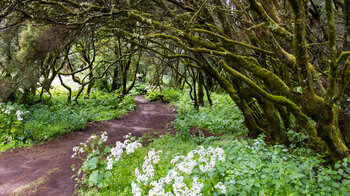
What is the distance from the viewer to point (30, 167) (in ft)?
17.1

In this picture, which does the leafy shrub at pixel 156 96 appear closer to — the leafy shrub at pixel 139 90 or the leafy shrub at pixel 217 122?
the leafy shrub at pixel 139 90

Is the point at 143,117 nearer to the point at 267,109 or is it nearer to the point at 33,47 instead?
the point at 33,47

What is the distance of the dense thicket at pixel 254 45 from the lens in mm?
2518

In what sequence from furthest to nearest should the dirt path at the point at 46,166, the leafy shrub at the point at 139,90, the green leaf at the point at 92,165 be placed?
the leafy shrub at the point at 139,90 < the dirt path at the point at 46,166 < the green leaf at the point at 92,165

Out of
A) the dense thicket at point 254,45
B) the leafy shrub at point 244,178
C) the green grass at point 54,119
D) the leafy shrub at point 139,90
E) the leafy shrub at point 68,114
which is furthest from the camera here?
the leafy shrub at point 139,90

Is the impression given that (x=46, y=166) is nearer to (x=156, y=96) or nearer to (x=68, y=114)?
(x=68, y=114)

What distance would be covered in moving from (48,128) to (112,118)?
3.28 m

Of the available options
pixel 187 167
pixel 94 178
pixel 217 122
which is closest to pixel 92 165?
pixel 94 178

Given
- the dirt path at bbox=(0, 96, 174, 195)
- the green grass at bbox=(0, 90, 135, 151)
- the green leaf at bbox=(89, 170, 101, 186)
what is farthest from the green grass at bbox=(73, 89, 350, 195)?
the green grass at bbox=(0, 90, 135, 151)

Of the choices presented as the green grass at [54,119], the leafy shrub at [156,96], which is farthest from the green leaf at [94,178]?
the leafy shrub at [156,96]

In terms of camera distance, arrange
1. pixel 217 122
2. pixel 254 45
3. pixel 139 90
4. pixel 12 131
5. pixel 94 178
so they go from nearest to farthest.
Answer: pixel 94 178 < pixel 254 45 < pixel 12 131 < pixel 217 122 < pixel 139 90

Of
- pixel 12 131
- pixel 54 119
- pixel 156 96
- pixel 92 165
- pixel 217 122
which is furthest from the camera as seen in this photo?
pixel 156 96

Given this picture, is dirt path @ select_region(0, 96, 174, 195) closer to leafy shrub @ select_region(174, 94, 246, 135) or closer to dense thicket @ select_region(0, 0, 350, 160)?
leafy shrub @ select_region(174, 94, 246, 135)

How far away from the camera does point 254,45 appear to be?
5.82m
